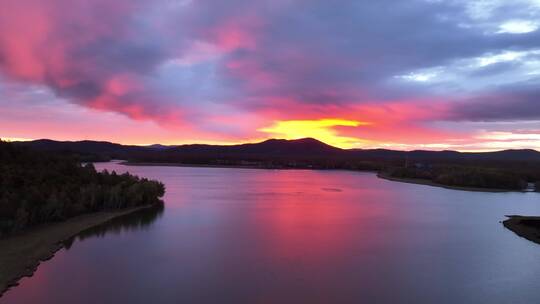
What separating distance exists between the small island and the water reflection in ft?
1.22

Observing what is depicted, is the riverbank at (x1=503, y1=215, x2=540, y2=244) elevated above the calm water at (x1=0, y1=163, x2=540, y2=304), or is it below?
above

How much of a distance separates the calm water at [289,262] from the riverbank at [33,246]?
0.44 metres

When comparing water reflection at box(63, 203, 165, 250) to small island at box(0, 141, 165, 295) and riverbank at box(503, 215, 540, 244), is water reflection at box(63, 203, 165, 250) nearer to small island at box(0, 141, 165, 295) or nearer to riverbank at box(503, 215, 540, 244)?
small island at box(0, 141, 165, 295)

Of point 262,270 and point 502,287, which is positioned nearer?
point 502,287

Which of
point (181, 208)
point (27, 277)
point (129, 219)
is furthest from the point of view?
point (181, 208)

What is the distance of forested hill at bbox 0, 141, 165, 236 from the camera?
19953 millimetres

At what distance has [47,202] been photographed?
21.4 m

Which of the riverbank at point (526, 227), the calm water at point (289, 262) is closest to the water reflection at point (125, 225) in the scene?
the calm water at point (289, 262)

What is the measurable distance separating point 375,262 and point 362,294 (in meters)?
3.98

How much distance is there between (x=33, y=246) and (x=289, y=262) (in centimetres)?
917

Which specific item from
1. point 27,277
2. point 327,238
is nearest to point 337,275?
point 327,238

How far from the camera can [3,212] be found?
61.3 ft

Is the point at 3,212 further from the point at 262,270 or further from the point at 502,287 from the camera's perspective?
the point at 502,287

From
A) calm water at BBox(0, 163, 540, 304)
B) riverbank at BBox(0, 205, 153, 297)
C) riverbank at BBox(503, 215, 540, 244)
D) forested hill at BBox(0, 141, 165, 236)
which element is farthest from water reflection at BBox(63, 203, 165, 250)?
riverbank at BBox(503, 215, 540, 244)
